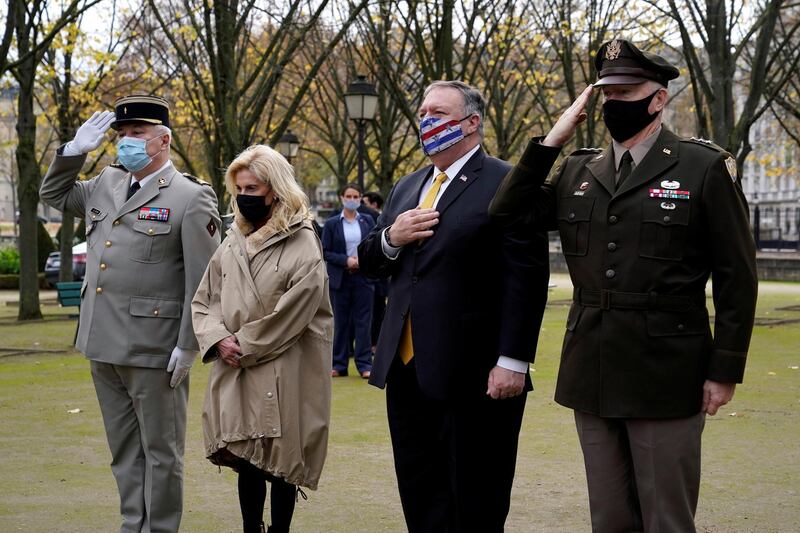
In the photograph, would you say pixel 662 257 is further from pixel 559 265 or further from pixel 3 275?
pixel 559 265

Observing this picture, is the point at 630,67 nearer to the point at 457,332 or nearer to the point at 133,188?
the point at 457,332

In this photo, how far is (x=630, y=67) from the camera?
430 cm

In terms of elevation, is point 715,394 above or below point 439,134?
below

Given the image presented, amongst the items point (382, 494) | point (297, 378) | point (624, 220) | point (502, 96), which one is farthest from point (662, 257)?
point (502, 96)

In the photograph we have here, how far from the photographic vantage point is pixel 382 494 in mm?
7191

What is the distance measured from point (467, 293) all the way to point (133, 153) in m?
2.02


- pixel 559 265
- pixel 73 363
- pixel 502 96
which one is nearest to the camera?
pixel 73 363

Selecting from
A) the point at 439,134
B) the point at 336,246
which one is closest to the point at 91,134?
the point at 439,134

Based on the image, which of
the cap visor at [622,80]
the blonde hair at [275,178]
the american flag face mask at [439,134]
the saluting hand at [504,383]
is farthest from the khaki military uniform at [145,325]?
the cap visor at [622,80]

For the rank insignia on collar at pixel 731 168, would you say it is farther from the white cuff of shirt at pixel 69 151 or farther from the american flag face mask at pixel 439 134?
the white cuff of shirt at pixel 69 151

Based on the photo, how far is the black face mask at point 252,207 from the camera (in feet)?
18.8

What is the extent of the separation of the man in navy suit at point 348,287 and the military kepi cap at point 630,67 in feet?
27.8

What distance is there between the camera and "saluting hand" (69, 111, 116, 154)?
583 centimetres

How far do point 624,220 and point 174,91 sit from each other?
2719 cm
